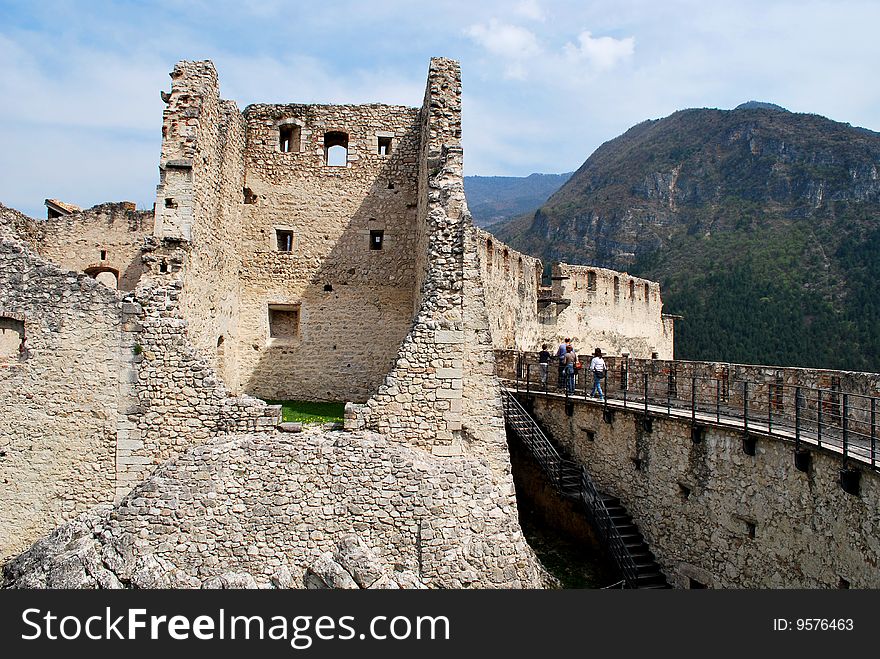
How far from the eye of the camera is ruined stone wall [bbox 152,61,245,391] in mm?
11961

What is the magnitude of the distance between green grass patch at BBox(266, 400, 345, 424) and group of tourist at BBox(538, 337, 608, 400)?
5.99m

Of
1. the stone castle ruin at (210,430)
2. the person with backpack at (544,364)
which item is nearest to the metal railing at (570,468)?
the person with backpack at (544,364)

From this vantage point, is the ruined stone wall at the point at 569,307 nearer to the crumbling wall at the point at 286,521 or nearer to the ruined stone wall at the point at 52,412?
the crumbling wall at the point at 286,521

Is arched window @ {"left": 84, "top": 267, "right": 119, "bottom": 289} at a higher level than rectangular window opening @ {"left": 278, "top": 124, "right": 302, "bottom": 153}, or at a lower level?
lower

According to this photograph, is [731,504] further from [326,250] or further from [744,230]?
[744,230]

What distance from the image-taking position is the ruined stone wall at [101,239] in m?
16.6

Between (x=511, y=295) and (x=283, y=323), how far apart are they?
37.5 feet

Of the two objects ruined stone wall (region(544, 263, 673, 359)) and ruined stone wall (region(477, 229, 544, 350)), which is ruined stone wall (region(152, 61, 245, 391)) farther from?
ruined stone wall (region(544, 263, 673, 359))

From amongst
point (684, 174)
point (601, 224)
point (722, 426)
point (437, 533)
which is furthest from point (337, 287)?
point (684, 174)

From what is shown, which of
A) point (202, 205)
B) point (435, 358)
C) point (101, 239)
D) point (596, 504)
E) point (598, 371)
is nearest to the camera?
point (435, 358)

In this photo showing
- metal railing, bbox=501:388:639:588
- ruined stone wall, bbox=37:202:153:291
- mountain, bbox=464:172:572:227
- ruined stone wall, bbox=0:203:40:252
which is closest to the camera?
metal railing, bbox=501:388:639:588

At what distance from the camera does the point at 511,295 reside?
24625 millimetres

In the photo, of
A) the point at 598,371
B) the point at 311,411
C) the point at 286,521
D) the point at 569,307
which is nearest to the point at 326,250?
the point at 311,411

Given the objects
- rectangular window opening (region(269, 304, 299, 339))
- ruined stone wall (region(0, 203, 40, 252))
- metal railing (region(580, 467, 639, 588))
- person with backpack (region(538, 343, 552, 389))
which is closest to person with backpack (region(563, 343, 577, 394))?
person with backpack (region(538, 343, 552, 389))
